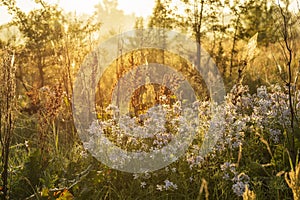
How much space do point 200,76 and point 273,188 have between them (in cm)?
496

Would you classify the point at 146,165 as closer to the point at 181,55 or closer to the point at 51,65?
the point at 51,65

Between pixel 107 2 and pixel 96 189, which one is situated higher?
pixel 107 2

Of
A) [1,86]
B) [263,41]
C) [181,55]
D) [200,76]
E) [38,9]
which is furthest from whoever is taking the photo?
[263,41]

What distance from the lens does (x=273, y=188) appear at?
339cm

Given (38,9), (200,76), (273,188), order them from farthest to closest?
(200,76), (38,9), (273,188)

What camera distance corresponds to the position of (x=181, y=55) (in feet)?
29.4

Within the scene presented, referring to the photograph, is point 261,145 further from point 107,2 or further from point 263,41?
point 107,2

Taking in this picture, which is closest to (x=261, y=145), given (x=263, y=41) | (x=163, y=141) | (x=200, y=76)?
(x=163, y=141)

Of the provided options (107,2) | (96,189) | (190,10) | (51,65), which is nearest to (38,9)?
(51,65)

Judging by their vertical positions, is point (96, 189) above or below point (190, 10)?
below

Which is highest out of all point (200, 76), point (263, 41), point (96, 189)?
point (263, 41)

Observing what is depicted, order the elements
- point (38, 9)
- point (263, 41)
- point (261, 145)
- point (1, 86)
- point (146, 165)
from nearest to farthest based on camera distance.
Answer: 1. point (1, 86)
2. point (146, 165)
3. point (261, 145)
4. point (38, 9)
5. point (263, 41)

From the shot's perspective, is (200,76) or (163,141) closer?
(163,141)

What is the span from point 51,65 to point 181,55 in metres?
2.72
